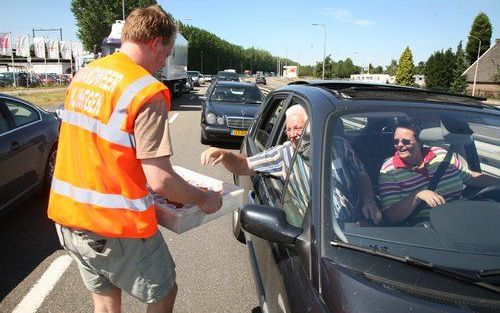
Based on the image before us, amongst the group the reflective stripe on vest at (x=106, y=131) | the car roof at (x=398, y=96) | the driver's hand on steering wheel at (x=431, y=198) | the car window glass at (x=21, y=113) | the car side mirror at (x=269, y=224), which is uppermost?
the car roof at (x=398, y=96)

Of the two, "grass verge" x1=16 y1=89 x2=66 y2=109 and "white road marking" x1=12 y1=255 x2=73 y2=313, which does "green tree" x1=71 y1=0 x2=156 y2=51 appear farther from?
"white road marking" x1=12 y1=255 x2=73 y2=313

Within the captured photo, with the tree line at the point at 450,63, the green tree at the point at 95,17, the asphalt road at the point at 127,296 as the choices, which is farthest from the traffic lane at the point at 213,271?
the green tree at the point at 95,17

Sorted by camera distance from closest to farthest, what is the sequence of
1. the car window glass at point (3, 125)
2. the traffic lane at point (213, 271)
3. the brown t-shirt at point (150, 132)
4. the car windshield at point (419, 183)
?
the brown t-shirt at point (150, 132) < the car windshield at point (419, 183) < the traffic lane at point (213, 271) < the car window glass at point (3, 125)

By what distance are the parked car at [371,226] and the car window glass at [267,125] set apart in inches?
36.4

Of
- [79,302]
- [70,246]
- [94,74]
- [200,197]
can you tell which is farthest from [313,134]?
[79,302]

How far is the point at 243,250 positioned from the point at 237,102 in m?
7.48

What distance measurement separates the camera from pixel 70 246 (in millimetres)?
2084

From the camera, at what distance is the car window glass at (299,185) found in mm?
2236

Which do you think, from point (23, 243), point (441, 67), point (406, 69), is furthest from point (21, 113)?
point (406, 69)

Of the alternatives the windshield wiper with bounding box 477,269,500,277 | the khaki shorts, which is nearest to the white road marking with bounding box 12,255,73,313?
the khaki shorts

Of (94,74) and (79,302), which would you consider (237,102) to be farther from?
(94,74)

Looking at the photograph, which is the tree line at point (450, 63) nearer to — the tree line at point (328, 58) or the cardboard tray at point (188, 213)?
the tree line at point (328, 58)

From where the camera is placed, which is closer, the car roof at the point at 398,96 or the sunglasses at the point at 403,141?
the sunglasses at the point at 403,141

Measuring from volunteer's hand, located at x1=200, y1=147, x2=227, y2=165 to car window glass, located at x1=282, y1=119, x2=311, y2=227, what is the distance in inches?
20.4
